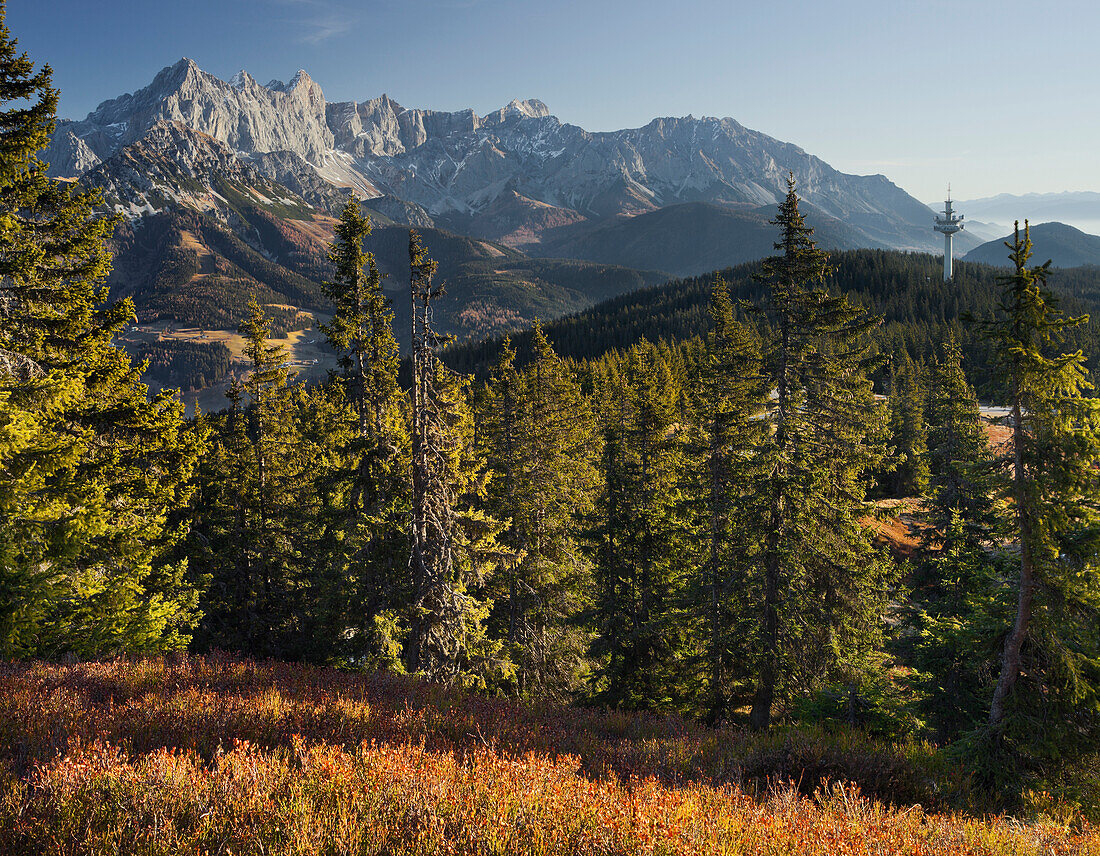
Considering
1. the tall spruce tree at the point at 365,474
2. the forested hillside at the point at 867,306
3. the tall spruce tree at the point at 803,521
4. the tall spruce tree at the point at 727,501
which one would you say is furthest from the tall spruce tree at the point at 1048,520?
the forested hillside at the point at 867,306

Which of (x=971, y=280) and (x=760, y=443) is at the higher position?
(x=971, y=280)

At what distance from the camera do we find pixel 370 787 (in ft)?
14.7

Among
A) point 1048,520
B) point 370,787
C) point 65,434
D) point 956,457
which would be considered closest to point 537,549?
point 65,434

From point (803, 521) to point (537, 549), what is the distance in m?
12.1

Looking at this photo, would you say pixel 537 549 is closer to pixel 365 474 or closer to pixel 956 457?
pixel 365 474

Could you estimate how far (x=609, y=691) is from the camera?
2123 cm

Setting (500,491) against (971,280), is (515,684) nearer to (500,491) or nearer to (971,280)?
(500,491)

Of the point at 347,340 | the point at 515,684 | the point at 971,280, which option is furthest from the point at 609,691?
the point at 971,280

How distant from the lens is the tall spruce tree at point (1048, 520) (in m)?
9.30

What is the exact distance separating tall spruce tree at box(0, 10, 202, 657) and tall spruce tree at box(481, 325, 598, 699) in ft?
41.5

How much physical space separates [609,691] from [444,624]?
9.61 m

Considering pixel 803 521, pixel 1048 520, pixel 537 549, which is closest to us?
pixel 1048 520

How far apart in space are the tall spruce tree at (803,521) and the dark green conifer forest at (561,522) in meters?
0.09

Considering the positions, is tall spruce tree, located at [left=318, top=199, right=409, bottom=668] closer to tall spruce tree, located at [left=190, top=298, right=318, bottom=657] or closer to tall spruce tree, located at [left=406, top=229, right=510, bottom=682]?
tall spruce tree, located at [left=406, top=229, right=510, bottom=682]
